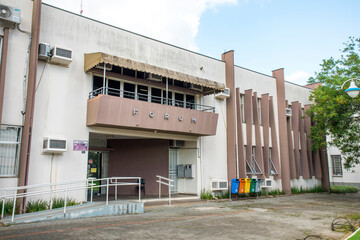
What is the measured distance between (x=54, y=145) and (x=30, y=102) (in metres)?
1.70

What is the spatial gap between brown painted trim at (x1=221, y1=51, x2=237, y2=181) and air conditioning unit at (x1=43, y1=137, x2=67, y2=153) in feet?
29.5

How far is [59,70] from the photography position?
11945 mm

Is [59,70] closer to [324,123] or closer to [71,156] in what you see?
[71,156]

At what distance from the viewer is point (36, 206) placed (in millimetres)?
10508

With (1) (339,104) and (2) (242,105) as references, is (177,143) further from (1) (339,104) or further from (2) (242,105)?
(1) (339,104)

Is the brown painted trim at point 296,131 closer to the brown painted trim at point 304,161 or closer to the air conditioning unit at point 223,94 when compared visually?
the brown painted trim at point 304,161

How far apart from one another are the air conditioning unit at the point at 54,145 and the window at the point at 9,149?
862 mm

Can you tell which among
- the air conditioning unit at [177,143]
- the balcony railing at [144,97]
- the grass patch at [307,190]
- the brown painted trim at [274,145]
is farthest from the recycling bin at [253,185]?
the grass patch at [307,190]

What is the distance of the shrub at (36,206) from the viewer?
1035cm

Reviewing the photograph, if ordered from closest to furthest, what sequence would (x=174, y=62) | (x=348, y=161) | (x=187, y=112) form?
1. (x=187, y=112)
2. (x=174, y=62)
3. (x=348, y=161)

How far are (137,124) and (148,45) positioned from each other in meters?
4.25

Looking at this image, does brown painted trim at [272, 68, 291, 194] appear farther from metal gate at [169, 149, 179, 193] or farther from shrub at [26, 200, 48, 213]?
shrub at [26, 200, 48, 213]

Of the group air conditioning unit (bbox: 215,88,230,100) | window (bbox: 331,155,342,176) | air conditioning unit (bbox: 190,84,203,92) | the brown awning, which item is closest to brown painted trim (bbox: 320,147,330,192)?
window (bbox: 331,155,342,176)

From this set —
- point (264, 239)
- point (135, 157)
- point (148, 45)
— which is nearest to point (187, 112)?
point (148, 45)
